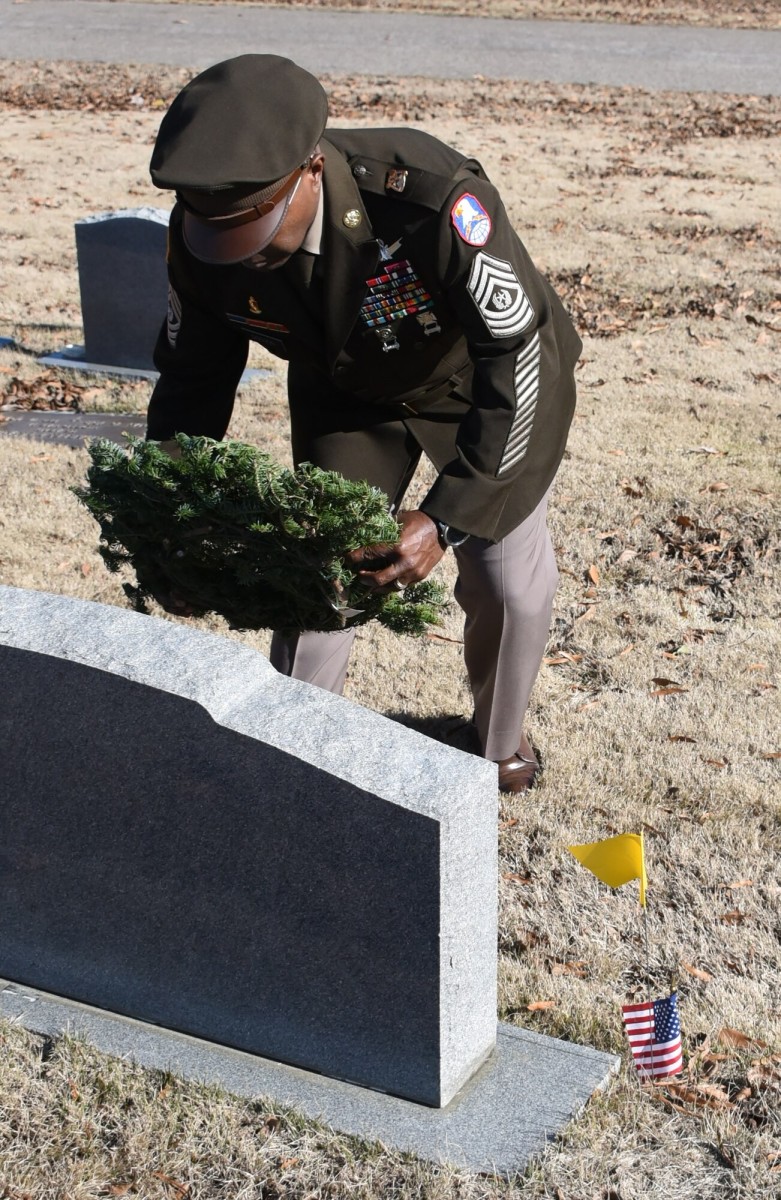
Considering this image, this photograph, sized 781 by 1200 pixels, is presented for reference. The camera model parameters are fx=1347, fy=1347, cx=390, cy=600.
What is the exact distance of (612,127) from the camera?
1577cm

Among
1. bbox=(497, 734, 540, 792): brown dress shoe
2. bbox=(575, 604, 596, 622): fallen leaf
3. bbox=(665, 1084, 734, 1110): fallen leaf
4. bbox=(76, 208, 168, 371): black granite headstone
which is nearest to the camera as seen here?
bbox=(665, 1084, 734, 1110): fallen leaf

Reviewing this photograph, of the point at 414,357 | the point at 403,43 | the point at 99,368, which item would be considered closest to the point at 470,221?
the point at 414,357

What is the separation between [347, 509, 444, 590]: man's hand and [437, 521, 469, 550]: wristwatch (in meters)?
0.05

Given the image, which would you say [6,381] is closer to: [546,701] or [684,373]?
[684,373]

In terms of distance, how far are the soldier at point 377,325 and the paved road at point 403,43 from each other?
15.8 m

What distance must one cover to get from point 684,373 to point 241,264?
5322mm

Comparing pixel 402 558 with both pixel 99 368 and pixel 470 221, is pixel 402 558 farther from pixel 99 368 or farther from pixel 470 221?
pixel 99 368

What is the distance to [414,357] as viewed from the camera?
3.42m

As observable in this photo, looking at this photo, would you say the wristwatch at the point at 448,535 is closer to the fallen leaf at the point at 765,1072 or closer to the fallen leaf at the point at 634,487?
the fallen leaf at the point at 765,1072

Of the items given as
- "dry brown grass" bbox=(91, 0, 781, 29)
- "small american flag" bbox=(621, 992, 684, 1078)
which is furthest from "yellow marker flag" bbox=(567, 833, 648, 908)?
"dry brown grass" bbox=(91, 0, 781, 29)

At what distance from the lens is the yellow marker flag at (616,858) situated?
309 centimetres

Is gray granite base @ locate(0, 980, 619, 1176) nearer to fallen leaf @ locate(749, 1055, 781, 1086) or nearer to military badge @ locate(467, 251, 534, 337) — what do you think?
fallen leaf @ locate(749, 1055, 781, 1086)

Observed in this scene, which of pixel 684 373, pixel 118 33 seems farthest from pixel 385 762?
pixel 118 33

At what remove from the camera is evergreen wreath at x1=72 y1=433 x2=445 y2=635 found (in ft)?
9.29
